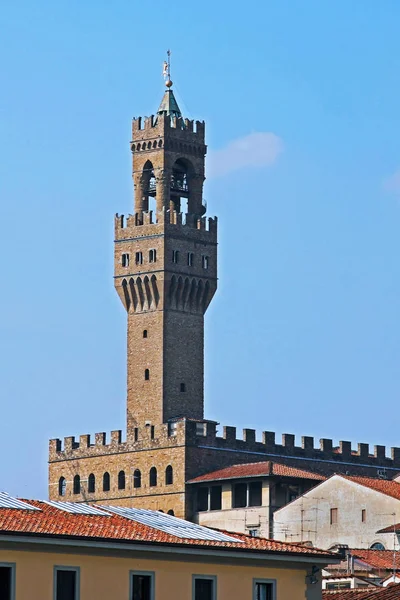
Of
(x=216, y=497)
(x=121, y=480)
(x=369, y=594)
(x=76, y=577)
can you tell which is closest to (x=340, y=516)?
(x=216, y=497)

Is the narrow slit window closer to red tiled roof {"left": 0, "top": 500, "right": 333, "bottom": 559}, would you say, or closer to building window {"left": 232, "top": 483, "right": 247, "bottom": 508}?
red tiled roof {"left": 0, "top": 500, "right": 333, "bottom": 559}

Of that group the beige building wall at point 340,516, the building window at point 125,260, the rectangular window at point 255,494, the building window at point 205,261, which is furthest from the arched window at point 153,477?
the building window at point 205,261

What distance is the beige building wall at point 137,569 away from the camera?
3014 cm

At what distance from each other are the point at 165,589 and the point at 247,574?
173cm

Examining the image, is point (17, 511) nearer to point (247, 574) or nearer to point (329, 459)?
point (247, 574)

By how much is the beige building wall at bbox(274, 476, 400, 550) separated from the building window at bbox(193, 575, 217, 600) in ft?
135

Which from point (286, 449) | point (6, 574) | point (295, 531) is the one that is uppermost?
point (286, 449)

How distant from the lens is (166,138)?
309 feet

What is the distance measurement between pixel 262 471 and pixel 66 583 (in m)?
52.0

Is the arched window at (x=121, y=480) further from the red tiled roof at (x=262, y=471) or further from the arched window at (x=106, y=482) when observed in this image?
the red tiled roof at (x=262, y=471)

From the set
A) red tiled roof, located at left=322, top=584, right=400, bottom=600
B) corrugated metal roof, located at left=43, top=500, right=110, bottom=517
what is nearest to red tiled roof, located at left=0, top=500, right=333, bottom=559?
corrugated metal roof, located at left=43, top=500, right=110, bottom=517

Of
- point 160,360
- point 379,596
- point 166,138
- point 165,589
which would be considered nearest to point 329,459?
point 160,360

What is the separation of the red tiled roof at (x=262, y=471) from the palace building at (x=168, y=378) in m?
0.65

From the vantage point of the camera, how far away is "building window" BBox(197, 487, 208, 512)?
280 feet
